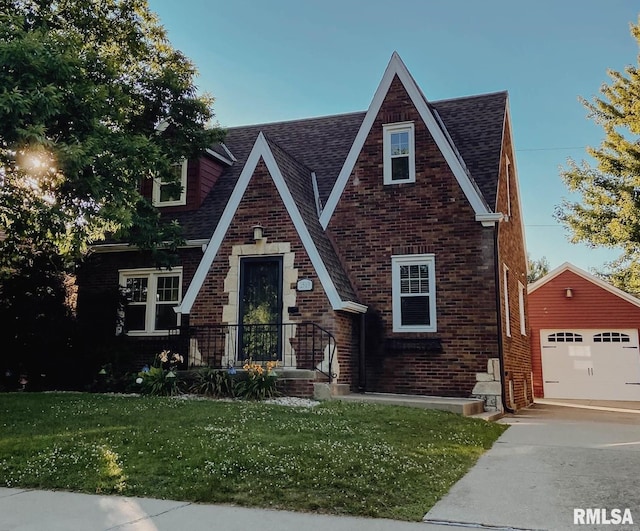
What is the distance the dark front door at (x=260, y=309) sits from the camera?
12742 mm

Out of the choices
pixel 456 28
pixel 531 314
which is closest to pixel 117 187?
pixel 456 28

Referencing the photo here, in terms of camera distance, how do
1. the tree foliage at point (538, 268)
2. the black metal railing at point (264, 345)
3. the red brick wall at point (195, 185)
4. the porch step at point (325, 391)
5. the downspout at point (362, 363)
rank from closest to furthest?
the porch step at point (325, 391), the black metal railing at point (264, 345), the downspout at point (362, 363), the red brick wall at point (195, 185), the tree foliage at point (538, 268)

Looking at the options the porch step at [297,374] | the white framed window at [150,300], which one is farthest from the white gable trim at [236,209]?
the white framed window at [150,300]

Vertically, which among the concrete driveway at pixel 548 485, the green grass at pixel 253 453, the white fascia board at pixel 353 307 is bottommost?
the concrete driveway at pixel 548 485

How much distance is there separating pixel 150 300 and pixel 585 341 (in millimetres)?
15743

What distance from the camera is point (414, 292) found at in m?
13.8

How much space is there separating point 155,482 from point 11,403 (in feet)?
20.5

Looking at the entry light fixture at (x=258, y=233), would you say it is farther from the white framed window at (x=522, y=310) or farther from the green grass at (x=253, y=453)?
the white framed window at (x=522, y=310)

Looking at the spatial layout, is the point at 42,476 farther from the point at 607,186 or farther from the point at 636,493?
the point at 607,186

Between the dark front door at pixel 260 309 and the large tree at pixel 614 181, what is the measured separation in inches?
629

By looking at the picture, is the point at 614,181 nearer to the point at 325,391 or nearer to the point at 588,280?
the point at 588,280

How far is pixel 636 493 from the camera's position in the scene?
556 centimetres

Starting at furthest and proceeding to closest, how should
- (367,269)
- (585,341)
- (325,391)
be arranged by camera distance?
(585,341)
(367,269)
(325,391)

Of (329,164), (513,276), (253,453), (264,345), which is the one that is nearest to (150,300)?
(264,345)
